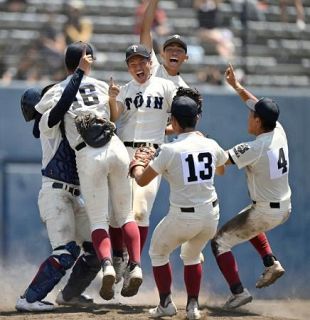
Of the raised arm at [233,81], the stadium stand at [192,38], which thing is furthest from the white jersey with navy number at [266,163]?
the stadium stand at [192,38]

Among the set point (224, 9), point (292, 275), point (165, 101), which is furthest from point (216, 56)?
point (165, 101)

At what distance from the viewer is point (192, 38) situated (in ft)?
49.8

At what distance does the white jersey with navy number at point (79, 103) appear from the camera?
30.6 ft

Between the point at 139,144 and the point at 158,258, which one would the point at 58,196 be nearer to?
the point at 139,144

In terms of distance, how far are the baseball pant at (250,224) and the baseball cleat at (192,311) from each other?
0.95 meters

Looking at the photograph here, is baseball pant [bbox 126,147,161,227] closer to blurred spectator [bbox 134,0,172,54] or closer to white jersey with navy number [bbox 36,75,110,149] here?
white jersey with navy number [bbox 36,75,110,149]

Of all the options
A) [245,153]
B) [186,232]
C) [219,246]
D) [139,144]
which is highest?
[139,144]

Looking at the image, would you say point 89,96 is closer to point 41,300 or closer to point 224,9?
point 41,300

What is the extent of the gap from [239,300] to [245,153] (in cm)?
142

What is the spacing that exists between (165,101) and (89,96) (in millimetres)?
808

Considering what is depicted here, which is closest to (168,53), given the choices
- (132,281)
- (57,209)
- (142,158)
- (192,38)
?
(142,158)

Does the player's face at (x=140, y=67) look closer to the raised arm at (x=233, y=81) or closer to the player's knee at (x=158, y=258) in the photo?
the raised arm at (x=233, y=81)

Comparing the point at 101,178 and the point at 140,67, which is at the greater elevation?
the point at 140,67

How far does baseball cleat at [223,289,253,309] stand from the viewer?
984 cm
